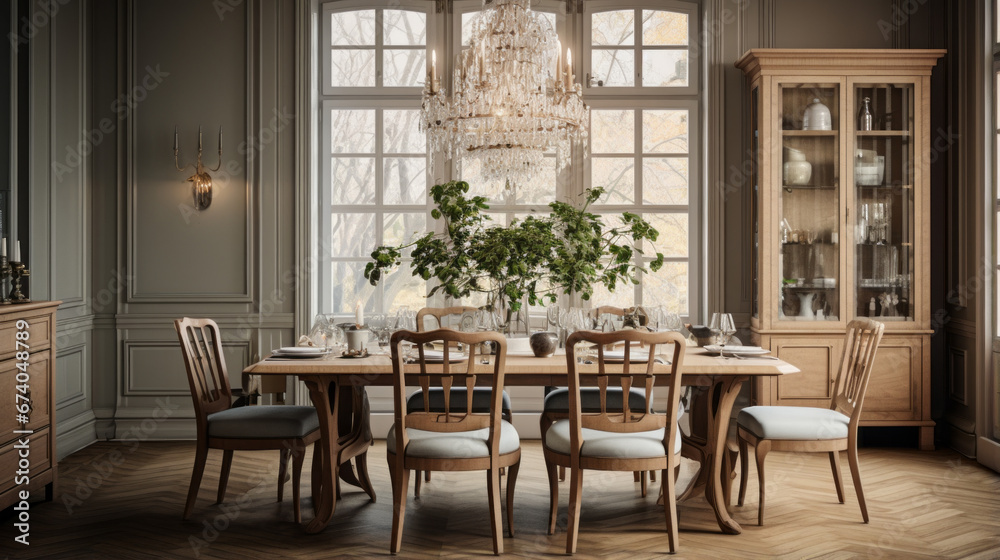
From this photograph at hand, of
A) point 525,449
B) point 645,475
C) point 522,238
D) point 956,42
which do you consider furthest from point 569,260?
point 956,42

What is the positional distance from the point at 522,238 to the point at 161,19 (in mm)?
3246

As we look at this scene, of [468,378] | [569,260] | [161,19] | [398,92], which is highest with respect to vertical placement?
[161,19]

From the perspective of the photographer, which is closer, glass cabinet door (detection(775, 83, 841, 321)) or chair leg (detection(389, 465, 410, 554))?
chair leg (detection(389, 465, 410, 554))

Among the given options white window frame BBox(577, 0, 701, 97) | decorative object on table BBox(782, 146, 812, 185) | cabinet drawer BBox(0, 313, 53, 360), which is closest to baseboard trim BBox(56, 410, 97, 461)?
cabinet drawer BBox(0, 313, 53, 360)

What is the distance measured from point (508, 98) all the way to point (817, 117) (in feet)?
7.48

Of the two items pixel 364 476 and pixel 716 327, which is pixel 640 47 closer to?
pixel 716 327

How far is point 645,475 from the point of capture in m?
3.71

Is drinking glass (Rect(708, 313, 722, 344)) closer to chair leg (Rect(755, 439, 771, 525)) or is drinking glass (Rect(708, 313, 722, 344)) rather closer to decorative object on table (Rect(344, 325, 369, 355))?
chair leg (Rect(755, 439, 771, 525))

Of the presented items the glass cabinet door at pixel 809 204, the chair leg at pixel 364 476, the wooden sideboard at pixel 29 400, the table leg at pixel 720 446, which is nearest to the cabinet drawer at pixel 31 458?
the wooden sideboard at pixel 29 400

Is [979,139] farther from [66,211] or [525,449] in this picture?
[66,211]

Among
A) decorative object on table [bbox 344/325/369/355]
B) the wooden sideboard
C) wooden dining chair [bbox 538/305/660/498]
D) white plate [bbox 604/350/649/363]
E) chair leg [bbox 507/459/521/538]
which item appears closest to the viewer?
white plate [bbox 604/350/649/363]

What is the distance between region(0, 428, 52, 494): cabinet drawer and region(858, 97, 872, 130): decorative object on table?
4.79 m

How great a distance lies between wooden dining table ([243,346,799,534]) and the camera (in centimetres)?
309

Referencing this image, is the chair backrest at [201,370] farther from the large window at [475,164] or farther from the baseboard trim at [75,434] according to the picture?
the large window at [475,164]
